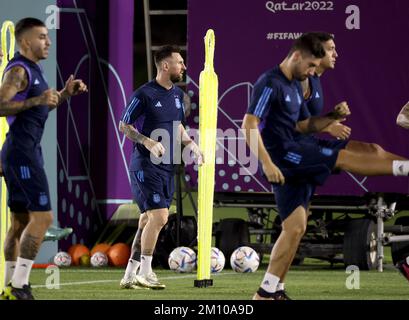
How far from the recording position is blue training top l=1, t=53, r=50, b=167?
885 cm

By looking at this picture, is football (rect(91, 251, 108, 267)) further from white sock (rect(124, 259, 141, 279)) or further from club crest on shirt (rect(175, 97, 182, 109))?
club crest on shirt (rect(175, 97, 182, 109))

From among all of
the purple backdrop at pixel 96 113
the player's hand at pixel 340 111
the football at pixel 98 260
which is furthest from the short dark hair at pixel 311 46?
the purple backdrop at pixel 96 113

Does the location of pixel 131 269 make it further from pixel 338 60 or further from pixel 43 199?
pixel 338 60

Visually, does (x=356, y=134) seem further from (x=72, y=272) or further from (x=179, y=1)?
(x=179, y=1)

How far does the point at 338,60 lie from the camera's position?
15.2m

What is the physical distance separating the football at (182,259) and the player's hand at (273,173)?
18.2 ft

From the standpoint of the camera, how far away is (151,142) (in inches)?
431

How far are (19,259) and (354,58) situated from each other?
7.49 m

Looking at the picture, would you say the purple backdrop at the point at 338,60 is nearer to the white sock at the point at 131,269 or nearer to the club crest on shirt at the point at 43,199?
the white sock at the point at 131,269

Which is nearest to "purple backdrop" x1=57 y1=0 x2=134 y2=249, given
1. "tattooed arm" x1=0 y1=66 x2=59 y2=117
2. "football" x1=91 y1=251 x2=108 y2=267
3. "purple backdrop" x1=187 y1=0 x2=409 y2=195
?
"football" x1=91 y1=251 x2=108 y2=267

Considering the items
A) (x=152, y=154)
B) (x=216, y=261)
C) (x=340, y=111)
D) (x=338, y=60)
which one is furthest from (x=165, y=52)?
(x=338, y=60)

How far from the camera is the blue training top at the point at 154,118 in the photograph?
11750 mm

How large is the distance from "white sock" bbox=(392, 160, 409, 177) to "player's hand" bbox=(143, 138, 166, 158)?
298 cm

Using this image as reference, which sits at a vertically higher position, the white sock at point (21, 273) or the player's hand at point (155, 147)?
the player's hand at point (155, 147)
